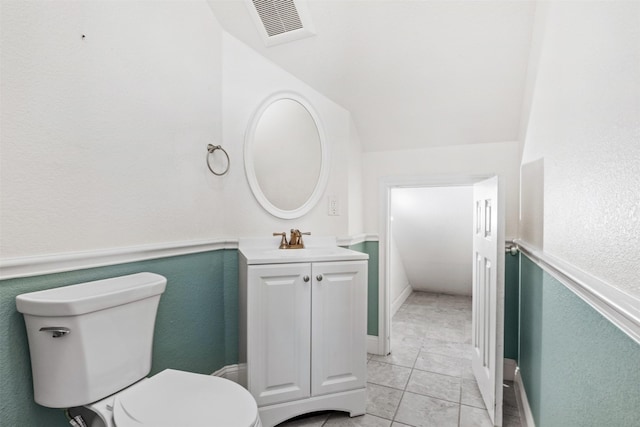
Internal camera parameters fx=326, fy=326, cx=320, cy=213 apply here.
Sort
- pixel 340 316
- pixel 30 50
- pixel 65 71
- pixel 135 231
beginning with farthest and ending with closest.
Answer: pixel 340 316 < pixel 135 231 < pixel 65 71 < pixel 30 50

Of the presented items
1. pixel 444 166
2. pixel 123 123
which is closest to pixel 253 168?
pixel 123 123

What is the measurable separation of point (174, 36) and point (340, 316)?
171cm

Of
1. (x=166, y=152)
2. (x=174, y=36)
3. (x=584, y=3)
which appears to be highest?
(x=174, y=36)

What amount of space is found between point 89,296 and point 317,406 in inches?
48.9

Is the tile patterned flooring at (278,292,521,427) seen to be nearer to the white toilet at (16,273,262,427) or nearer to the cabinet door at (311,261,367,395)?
the cabinet door at (311,261,367,395)

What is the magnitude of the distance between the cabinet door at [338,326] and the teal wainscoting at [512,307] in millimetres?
1132

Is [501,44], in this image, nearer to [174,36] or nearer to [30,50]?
[174,36]

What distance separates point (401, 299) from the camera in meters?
4.11

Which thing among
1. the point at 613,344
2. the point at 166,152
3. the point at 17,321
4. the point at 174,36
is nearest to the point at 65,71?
the point at 166,152

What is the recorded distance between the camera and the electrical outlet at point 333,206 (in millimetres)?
2381

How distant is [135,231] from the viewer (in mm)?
1486

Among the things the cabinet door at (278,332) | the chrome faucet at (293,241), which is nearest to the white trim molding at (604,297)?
the cabinet door at (278,332)

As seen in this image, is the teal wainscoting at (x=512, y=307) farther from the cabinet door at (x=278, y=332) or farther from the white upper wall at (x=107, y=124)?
the white upper wall at (x=107, y=124)

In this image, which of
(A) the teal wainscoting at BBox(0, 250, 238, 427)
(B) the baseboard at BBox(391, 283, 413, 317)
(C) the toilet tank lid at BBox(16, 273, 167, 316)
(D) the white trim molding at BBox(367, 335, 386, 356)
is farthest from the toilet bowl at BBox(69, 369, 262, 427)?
(B) the baseboard at BBox(391, 283, 413, 317)
